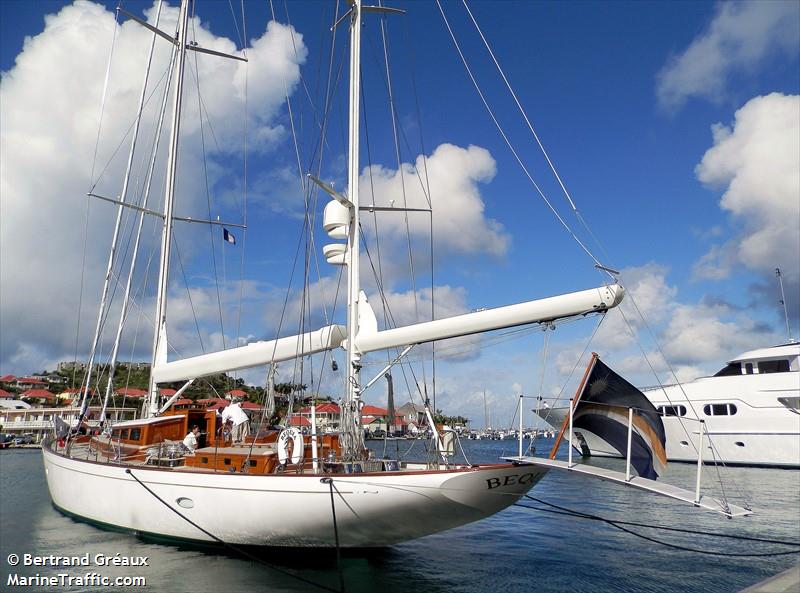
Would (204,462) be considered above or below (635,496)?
above

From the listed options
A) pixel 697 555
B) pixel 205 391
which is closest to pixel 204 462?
pixel 697 555

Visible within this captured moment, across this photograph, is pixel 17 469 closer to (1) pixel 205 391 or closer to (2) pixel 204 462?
(2) pixel 204 462

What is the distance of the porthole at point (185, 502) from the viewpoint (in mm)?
14108

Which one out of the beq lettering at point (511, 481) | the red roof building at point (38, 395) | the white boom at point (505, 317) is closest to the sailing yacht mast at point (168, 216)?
the white boom at point (505, 317)

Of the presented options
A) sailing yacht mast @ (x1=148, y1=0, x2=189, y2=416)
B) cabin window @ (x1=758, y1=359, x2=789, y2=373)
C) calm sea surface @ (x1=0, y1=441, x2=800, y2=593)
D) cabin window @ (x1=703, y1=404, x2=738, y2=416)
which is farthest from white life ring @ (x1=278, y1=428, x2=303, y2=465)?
cabin window @ (x1=758, y1=359, x2=789, y2=373)

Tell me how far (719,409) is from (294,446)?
3686 cm

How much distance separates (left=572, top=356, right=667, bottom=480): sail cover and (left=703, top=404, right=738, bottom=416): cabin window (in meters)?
32.5

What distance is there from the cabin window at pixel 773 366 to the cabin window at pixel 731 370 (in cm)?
139

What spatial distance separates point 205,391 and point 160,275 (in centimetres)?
7356

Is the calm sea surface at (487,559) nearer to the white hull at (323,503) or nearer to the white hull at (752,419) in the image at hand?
the white hull at (323,503)

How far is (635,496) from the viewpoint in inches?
1067

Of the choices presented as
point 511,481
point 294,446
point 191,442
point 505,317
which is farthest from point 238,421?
point 505,317

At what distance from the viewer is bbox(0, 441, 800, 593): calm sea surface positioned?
41.5 ft

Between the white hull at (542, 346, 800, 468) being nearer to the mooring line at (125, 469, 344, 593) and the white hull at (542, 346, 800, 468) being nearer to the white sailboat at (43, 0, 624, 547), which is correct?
the white sailboat at (43, 0, 624, 547)
